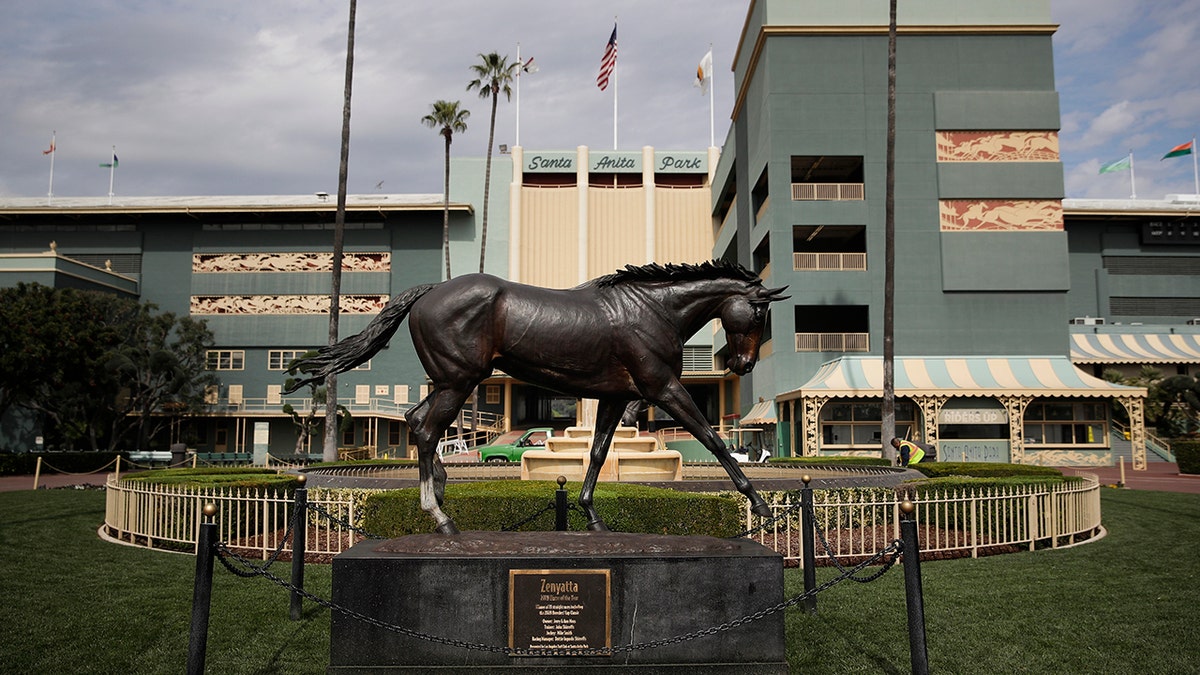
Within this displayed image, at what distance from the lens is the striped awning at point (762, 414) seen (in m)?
34.3

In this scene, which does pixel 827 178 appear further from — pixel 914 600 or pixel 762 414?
pixel 914 600

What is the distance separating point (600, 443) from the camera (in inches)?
244

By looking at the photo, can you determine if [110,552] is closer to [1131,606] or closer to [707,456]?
[1131,606]

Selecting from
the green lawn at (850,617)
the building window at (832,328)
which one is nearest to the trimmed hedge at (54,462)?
the green lawn at (850,617)

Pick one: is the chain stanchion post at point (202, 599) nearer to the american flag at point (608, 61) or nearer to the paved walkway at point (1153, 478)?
the paved walkway at point (1153, 478)

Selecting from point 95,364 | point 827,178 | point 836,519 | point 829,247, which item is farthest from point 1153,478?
point 95,364

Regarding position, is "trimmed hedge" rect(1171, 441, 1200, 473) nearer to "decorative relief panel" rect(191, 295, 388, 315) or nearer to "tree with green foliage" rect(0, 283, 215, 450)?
"decorative relief panel" rect(191, 295, 388, 315)

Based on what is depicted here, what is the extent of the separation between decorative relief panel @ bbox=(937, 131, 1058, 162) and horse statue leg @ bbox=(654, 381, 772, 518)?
32184 mm

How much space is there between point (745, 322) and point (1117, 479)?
24.8 metres

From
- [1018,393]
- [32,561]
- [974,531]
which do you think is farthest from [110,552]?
[1018,393]

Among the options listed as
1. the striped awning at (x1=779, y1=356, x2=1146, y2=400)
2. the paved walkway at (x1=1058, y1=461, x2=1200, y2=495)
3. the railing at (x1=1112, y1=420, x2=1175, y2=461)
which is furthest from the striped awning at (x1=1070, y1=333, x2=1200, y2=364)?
the striped awning at (x1=779, y1=356, x2=1146, y2=400)

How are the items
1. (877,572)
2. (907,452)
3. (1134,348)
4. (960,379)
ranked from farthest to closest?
1. (1134,348)
2. (960,379)
3. (907,452)
4. (877,572)

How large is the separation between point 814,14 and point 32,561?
33.9 m

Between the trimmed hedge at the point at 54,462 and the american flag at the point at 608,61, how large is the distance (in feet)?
99.0
